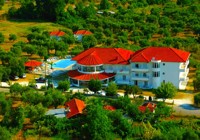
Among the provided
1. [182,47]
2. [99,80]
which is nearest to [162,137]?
[99,80]

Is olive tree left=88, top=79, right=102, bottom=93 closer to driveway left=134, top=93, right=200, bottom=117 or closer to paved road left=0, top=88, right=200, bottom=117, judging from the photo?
driveway left=134, top=93, right=200, bottom=117

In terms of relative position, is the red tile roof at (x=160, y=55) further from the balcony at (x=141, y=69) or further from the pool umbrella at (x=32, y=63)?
the pool umbrella at (x=32, y=63)

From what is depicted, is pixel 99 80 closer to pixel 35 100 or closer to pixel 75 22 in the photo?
pixel 35 100

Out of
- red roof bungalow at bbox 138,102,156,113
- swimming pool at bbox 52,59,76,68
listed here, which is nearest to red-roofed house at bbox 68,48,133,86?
swimming pool at bbox 52,59,76,68

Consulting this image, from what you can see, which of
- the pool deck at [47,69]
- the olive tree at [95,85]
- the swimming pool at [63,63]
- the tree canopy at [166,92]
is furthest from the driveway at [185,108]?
the swimming pool at [63,63]

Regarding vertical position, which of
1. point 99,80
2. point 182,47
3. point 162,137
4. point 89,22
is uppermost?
point 89,22

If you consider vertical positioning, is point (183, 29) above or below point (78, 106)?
above
